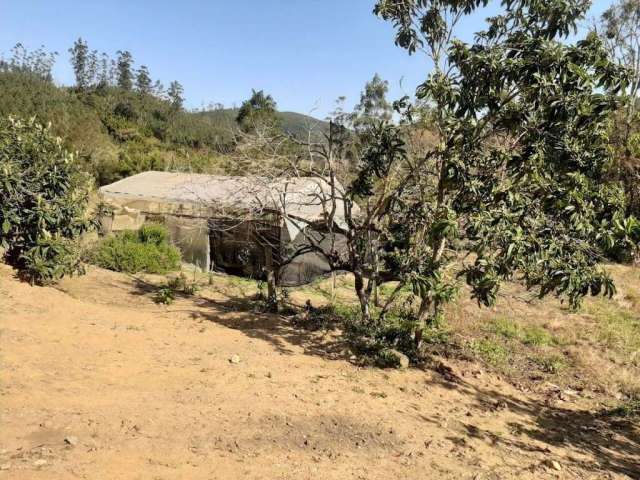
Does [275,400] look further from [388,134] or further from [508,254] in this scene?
[388,134]

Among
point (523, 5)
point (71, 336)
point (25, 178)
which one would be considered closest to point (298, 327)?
point (71, 336)

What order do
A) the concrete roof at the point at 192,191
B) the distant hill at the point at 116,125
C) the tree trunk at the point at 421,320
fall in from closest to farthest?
1. the tree trunk at the point at 421,320
2. the concrete roof at the point at 192,191
3. the distant hill at the point at 116,125

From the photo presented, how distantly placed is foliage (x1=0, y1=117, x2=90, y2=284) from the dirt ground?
1.25ft

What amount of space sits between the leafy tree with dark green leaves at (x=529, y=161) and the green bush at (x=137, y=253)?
5.66 meters

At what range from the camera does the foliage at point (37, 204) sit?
20.0 ft

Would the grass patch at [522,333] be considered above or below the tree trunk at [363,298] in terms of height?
below

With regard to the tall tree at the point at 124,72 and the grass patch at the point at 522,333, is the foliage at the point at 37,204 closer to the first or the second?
the grass patch at the point at 522,333

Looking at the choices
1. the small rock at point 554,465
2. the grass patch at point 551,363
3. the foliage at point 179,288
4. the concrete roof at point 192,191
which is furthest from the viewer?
the concrete roof at point 192,191

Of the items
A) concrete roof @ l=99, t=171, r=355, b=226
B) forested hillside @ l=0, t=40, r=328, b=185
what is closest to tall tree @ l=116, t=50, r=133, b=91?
forested hillside @ l=0, t=40, r=328, b=185

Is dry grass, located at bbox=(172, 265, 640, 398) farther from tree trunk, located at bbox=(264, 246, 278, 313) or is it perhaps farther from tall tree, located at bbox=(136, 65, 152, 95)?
tall tree, located at bbox=(136, 65, 152, 95)

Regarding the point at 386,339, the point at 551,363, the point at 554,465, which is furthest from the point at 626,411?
the point at 386,339

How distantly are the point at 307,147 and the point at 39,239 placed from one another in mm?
3717

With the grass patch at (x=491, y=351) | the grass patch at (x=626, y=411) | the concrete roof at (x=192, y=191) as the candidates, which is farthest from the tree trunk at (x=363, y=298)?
the grass patch at (x=626, y=411)

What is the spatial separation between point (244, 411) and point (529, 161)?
11.2 feet
